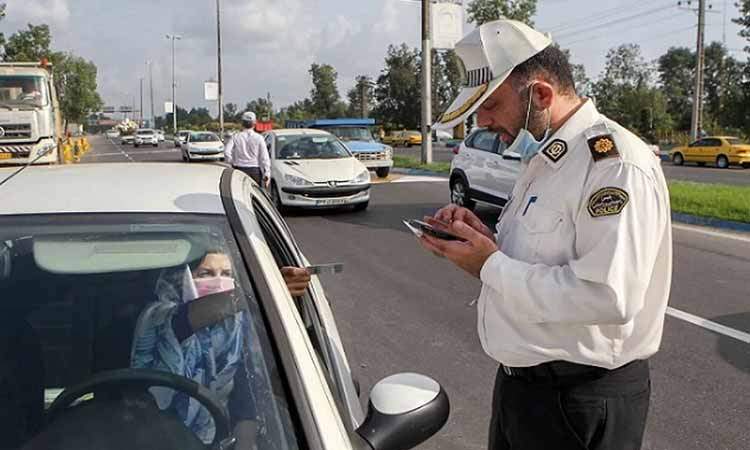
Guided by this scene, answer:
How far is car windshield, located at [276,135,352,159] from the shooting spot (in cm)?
1325

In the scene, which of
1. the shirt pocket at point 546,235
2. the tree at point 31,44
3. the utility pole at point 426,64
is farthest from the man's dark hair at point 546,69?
the tree at point 31,44

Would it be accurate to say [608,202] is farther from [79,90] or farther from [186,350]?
[79,90]

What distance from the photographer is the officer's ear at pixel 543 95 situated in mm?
1983

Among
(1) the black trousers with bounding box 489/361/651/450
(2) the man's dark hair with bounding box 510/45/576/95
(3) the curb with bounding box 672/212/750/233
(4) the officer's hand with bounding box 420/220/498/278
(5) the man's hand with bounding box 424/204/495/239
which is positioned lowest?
(3) the curb with bounding box 672/212/750/233

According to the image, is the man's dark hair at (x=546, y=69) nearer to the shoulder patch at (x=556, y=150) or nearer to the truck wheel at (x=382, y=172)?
the shoulder patch at (x=556, y=150)

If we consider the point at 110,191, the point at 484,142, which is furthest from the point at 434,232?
the point at 484,142

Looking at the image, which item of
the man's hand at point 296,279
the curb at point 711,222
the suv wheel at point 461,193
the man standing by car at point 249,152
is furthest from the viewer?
the suv wheel at point 461,193

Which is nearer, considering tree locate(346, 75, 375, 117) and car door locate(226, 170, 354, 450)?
car door locate(226, 170, 354, 450)


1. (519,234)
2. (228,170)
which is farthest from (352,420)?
(228,170)

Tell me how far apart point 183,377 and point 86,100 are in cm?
7209

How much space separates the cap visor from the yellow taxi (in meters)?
31.0

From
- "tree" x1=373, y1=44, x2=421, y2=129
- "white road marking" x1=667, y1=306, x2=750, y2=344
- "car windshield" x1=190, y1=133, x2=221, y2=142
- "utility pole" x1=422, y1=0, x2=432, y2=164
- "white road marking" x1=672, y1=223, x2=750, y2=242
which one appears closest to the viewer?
"white road marking" x1=667, y1=306, x2=750, y2=344

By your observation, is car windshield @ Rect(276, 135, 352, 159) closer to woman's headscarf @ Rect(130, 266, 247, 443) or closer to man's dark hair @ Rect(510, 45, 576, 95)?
woman's headscarf @ Rect(130, 266, 247, 443)

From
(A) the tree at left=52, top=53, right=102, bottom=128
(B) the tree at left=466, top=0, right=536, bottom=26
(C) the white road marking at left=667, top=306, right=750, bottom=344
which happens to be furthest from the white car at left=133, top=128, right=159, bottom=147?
(C) the white road marking at left=667, top=306, right=750, bottom=344
